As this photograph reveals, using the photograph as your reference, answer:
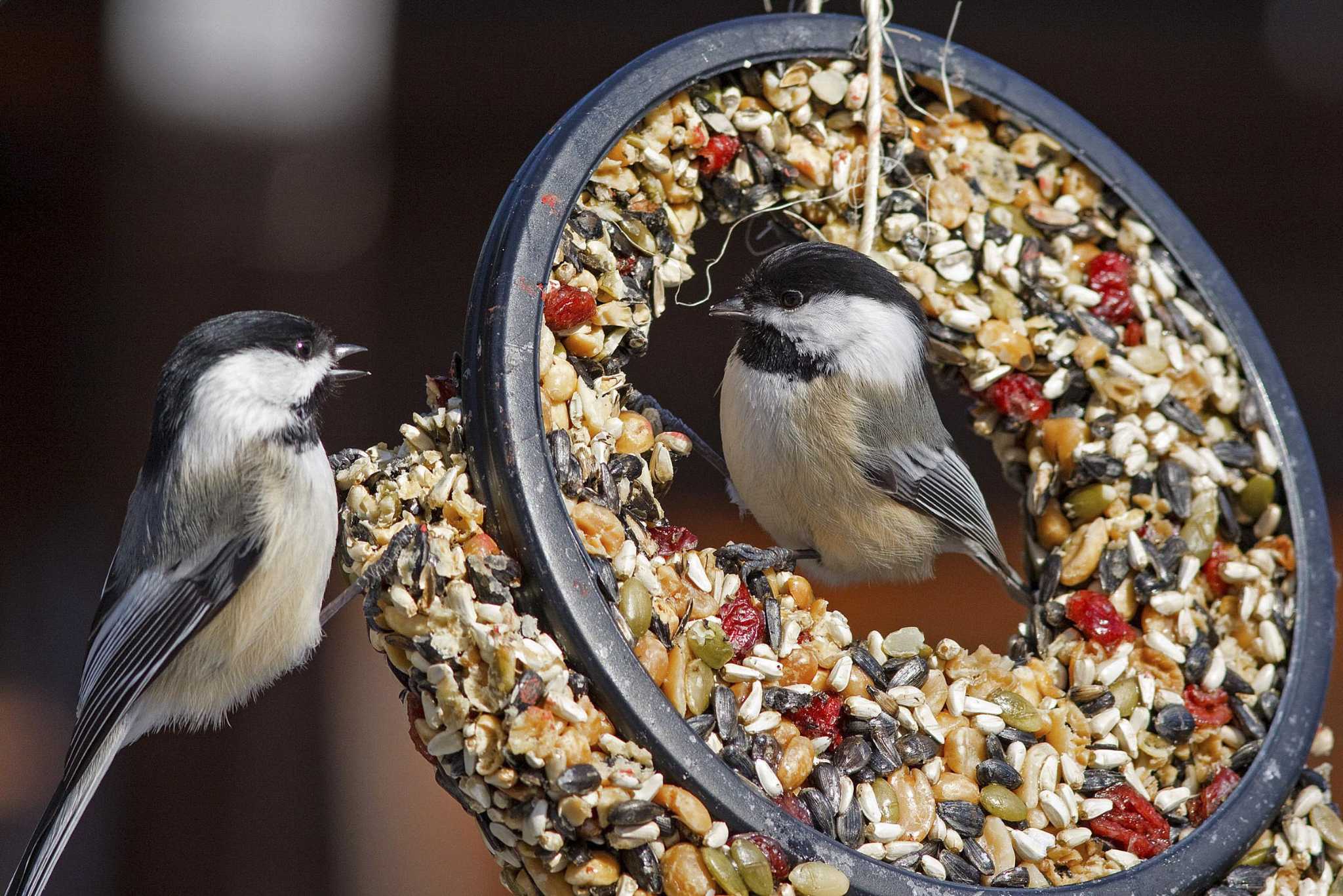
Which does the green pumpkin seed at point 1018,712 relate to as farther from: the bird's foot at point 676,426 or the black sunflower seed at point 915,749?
the bird's foot at point 676,426

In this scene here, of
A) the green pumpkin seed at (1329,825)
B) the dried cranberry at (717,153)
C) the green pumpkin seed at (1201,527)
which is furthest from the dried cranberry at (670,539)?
the green pumpkin seed at (1329,825)

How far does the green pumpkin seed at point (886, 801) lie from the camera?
0.81 meters

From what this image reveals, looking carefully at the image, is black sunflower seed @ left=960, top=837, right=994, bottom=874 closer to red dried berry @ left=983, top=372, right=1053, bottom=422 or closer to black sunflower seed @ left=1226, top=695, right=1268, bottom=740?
black sunflower seed @ left=1226, top=695, right=1268, bottom=740

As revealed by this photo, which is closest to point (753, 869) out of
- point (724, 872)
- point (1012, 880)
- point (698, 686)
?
point (724, 872)

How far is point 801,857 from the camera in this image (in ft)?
2.45

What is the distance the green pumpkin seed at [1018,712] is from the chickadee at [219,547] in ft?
1.90

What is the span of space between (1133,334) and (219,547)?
35.1 inches

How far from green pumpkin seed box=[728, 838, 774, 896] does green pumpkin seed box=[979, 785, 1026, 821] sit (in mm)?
224

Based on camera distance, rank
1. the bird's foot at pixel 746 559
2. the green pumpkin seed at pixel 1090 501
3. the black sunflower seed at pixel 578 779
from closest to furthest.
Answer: the black sunflower seed at pixel 578 779, the bird's foot at pixel 746 559, the green pumpkin seed at pixel 1090 501

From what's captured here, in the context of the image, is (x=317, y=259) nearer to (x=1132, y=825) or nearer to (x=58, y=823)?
(x=58, y=823)

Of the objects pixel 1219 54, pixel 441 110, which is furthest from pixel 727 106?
pixel 1219 54

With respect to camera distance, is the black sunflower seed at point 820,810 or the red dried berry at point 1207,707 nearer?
the black sunflower seed at point 820,810

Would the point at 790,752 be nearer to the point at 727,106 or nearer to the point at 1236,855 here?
the point at 1236,855

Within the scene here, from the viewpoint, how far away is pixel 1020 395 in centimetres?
108
